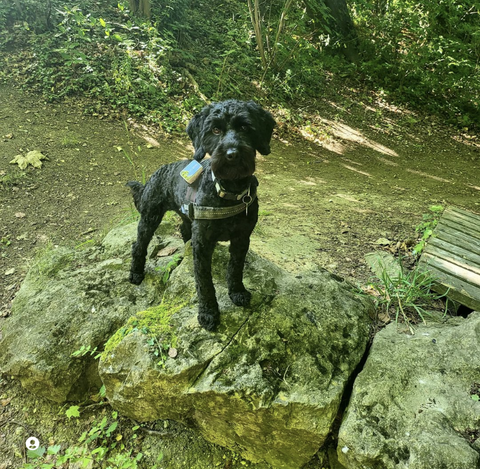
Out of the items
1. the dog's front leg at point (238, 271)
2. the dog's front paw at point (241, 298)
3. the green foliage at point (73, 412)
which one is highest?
the dog's front leg at point (238, 271)

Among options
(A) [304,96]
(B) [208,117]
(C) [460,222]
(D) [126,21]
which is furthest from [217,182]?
(D) [126,21]

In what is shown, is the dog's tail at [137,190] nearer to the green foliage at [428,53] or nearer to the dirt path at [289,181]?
the dirt path at [289,181]

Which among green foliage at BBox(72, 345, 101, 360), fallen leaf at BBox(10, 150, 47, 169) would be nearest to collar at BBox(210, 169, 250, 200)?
green foliage at BBox(72, 345, 101, 360)

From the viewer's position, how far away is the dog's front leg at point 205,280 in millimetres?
2766

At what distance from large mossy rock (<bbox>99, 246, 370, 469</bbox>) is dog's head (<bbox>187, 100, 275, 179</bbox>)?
119cm

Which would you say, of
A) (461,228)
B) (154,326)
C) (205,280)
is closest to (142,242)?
(154,326)

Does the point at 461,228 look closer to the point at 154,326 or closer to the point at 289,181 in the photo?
the point at 289,181

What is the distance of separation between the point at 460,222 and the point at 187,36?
31.2ft

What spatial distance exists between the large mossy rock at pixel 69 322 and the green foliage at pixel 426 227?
2.65 m

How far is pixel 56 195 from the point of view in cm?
638

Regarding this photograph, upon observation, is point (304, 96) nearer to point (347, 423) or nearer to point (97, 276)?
point (97, 276)

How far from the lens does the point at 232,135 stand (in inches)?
96.3

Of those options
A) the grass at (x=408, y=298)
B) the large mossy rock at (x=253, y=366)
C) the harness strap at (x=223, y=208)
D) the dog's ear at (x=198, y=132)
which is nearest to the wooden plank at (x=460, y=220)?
the grass at (x=408, y=298)

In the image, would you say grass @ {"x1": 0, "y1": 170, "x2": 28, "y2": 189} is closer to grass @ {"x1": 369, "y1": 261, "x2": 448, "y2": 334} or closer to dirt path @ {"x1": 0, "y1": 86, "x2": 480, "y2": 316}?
dirt path @ {"x1": 0, "y1": 86, "x2": 480, "y2": 316}
